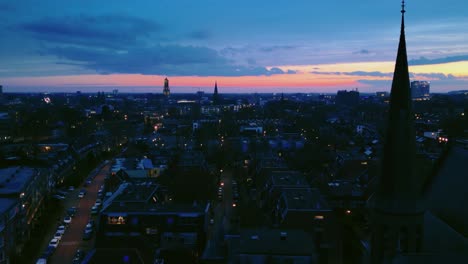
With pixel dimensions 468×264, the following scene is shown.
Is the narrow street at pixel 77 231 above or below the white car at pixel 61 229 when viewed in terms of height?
below

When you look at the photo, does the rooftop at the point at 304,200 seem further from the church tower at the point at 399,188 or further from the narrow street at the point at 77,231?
the church tower at the point at 399,188

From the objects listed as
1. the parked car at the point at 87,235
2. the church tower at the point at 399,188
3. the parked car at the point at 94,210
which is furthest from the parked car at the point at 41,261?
the church tower at the point at 399,188

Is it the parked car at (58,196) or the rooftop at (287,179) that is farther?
the parked car at (58,196)

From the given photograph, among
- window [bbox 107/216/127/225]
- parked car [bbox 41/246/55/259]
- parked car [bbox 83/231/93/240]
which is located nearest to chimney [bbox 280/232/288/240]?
window [bbox 107/216/127/225]

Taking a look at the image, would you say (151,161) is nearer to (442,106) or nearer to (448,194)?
(448,194)

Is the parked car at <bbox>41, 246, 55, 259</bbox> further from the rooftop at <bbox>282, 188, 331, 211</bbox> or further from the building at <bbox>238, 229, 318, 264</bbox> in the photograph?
the rooftop at <bbox>282, 188, 331, 211</bbox>

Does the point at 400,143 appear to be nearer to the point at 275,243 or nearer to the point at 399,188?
the point at 399,188
